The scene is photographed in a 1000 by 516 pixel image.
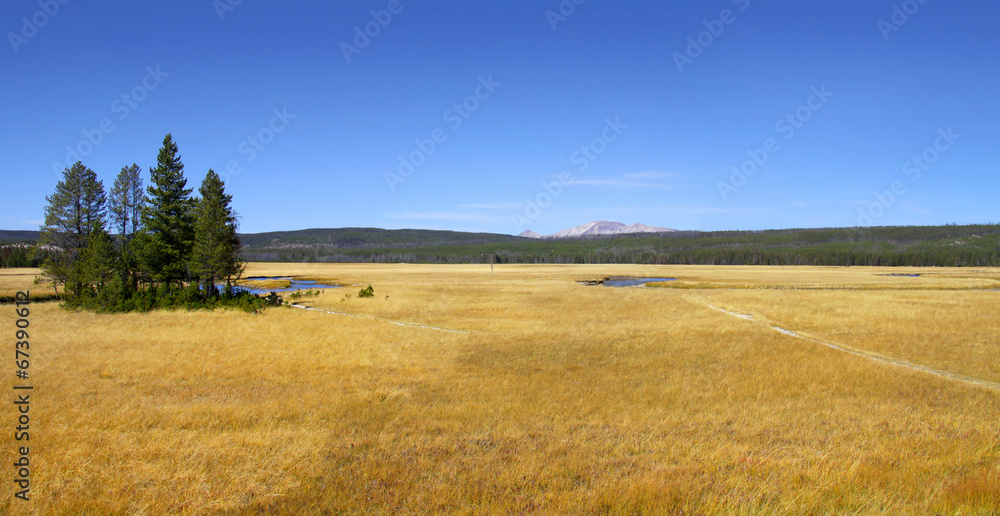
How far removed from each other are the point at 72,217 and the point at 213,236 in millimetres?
12398

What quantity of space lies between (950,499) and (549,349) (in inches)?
606

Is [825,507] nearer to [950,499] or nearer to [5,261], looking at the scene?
[950,499]

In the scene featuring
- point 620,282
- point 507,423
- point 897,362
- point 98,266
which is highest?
point 98,266

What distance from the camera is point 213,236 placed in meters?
37.7

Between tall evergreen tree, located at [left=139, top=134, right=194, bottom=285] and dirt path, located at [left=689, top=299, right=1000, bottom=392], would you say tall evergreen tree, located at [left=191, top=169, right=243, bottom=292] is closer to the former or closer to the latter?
tall evergreen tree, located at [left=139, top=134, right=194, bottom=285]

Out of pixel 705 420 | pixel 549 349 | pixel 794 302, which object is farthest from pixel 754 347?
pixel 794 302

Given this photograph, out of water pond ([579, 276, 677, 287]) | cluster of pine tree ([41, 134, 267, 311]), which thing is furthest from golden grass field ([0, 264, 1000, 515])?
water pond ([579, 276, 677, 287])

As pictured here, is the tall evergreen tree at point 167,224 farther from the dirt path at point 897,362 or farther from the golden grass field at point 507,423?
the dirt path at point 897,362

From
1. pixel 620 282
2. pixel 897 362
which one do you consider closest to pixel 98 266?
pixel 897 362

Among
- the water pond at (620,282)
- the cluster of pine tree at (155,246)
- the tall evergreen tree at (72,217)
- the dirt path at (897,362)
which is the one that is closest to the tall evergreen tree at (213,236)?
the cluster of pine tree at (155,246)

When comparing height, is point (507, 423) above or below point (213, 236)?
below

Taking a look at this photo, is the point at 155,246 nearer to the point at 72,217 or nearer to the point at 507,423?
the point at 72,217

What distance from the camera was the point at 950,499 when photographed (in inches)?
297

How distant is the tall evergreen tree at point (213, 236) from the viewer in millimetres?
37400
